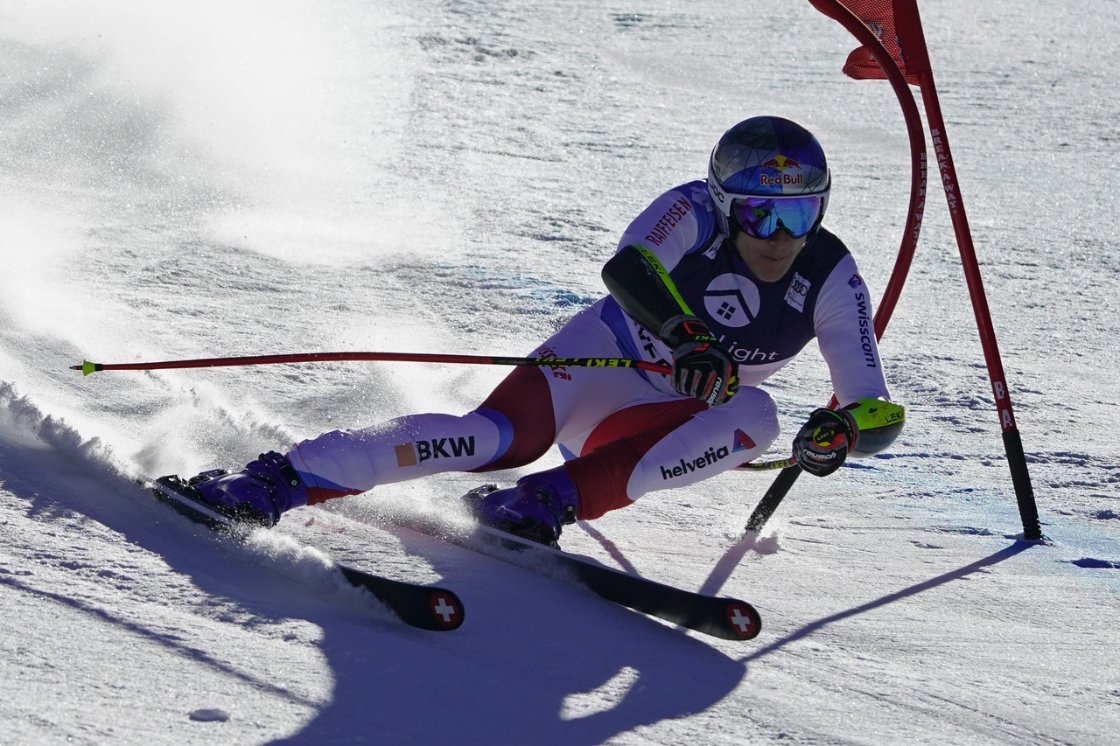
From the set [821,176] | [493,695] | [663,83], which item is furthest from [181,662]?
[663,83]

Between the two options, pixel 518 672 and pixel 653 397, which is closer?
pixel 518 672

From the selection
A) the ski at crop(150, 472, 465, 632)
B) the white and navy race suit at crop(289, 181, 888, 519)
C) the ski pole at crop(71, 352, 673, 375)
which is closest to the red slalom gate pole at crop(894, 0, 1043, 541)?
the white and navy race suit at crop(289, 181, 888, 519)

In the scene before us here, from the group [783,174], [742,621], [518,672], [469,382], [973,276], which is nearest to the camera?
[518,672]

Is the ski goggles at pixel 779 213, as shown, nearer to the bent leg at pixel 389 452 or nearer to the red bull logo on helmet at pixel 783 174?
the red bull logo on helmet at pixel 783 174

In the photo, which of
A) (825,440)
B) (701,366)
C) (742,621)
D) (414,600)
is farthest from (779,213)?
(414,600)

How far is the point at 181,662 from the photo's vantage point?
2697mm

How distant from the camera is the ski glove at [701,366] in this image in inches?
138

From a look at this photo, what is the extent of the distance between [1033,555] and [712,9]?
12.0 m

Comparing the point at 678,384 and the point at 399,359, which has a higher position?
the point at 678,384

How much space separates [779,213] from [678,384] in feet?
2.10

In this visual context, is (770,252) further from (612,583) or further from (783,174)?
(612,583)

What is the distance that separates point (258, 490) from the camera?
11.5 ft

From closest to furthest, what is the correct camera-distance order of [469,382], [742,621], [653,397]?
1. [742,621]
2. [653,397]
3. [469,382]

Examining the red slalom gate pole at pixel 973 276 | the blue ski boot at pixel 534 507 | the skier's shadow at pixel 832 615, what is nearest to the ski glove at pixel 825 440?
the skier's shadow at pixel 832 615
